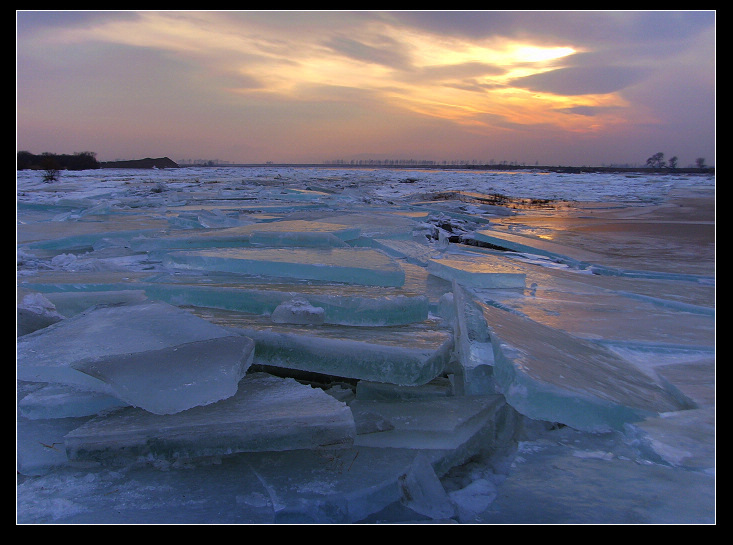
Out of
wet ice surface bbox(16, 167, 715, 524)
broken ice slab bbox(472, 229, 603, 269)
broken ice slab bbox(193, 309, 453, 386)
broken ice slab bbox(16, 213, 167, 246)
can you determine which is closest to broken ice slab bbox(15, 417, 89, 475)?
wet ice surface bbox(16, 167, 715, 524)

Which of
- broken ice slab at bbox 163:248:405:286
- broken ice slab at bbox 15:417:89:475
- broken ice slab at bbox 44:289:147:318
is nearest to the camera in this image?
broken ice slab at bbox 15:417:89:475

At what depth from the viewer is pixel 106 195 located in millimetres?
9344

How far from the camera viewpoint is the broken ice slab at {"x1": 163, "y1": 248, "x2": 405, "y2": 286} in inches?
102

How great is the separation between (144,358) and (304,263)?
1412mm

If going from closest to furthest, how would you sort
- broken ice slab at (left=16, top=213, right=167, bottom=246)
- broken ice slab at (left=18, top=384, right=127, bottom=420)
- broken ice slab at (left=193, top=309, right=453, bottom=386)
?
broken ice slab at (left=18, top=384, right=127, bottom=420)
broken ice slab at (left=193, top=309, right=453, bottom=386)
broken ice slab at (left=16, top=213, right=167, bottom=246)

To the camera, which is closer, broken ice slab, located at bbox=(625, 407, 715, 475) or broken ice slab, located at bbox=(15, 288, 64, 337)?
broken ice slab, located at bbox=(625, 407, 715, 475)

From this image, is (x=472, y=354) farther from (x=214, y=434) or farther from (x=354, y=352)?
(x=214, y=434)

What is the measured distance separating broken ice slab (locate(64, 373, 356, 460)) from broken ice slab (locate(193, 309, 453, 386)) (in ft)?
1.00

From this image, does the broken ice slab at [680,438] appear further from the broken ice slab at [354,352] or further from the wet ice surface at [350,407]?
the broken ice slab at [354,352]

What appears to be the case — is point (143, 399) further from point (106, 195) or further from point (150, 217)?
point (106, 195)

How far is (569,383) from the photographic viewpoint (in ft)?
4.79

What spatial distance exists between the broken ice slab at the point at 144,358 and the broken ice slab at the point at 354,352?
0.37 feet

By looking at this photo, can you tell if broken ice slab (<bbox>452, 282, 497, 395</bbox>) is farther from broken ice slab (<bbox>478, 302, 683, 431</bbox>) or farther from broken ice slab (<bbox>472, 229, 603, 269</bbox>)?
broken ice slab (<bbox>472, 229, 603, 269</bbox>)
